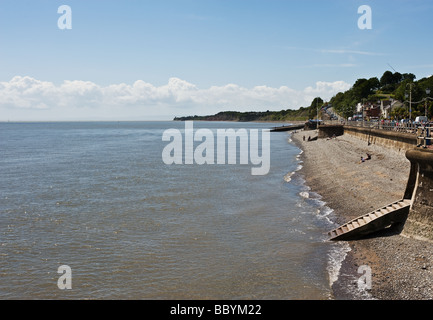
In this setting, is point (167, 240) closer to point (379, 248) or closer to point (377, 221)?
→ point (379, 248)

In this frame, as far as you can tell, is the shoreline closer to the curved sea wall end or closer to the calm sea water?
the curved sea wall end

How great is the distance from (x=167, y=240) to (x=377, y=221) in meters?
11.5

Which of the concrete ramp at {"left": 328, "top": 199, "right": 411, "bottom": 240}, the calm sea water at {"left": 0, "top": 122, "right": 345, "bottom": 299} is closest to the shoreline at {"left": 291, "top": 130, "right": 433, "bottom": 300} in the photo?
the concrete ramp at {"left": 328, "top": 199, "right": 411, "bottom": 240}

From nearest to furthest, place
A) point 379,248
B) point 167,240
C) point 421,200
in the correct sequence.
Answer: point 379,248 → point 421,200 → point 167,240

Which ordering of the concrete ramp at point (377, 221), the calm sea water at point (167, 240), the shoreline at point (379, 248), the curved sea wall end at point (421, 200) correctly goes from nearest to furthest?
the shoreline at point (379, 248) → the calm sea water at point (167, 240) → the curved sea wall end at point (421, 200) → the concrete ramp at point (377, 221)

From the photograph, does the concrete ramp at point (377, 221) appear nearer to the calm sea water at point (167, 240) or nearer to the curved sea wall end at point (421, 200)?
the curved sea wall end at point (421, 200)

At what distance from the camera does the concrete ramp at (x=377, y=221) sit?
2048cm

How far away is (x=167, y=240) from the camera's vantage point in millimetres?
22156

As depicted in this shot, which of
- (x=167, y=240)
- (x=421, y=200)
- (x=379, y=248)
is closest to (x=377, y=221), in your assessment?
(x=379, y=248)

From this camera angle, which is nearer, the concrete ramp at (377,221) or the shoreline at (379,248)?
the shoreline at (379,248)

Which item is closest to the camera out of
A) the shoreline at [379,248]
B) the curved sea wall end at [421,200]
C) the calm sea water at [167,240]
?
the shoreline at [379,248]

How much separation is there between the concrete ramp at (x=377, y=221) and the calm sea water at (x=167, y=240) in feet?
4.18

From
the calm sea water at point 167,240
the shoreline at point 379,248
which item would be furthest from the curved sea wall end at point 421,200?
the calm sea water at point 167,240

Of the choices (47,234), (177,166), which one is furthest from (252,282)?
(177,166)
